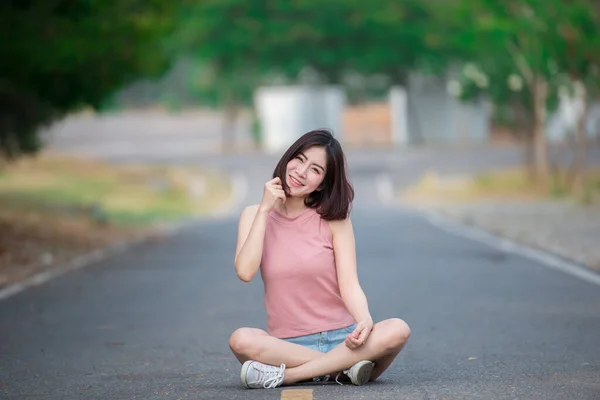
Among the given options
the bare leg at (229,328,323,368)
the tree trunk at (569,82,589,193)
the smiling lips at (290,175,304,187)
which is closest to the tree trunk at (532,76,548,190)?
the tree trunk at (569,82,589,193)

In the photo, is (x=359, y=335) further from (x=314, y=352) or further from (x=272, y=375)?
(x=272, y=375)

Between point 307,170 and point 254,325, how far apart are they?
14.2 ft

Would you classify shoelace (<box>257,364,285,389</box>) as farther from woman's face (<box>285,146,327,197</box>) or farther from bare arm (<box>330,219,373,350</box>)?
woman's face (<box>285,146,327,197</box>)

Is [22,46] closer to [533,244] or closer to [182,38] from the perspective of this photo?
[533,244]

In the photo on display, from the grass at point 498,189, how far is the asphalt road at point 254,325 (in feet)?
49.4

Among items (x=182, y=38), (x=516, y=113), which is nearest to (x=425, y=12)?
(x=182, y=38)

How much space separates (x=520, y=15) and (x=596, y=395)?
25487 mm

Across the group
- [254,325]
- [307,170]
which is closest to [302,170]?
[307,170]

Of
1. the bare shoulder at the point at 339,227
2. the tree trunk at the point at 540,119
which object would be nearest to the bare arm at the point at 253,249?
the bare shoulder at the point at 339,227

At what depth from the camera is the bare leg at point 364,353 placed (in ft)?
24.9

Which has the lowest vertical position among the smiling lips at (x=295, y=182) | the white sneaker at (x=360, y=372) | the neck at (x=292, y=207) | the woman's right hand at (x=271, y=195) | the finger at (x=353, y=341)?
the white sneaker at (x=360, y=372)

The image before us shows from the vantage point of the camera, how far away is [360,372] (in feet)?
25.2

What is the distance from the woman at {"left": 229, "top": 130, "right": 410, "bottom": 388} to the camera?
7680mm

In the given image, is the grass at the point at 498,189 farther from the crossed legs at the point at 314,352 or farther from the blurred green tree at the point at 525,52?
the crossed legs at the point at 314,352
